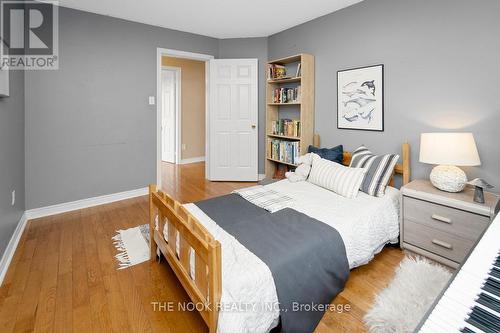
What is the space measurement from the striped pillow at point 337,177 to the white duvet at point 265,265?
65 millimetres

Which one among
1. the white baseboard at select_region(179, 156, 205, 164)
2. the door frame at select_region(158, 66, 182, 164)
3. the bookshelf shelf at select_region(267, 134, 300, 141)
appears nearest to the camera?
the bookshelf shelf at select_region(267, 134, 300, 141)

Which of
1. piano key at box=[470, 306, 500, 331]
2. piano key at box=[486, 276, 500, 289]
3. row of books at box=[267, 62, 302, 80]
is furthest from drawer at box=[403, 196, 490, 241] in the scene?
row of books at box=[267, 62, 302, 80]

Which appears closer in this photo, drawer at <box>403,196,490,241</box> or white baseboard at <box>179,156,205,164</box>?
drawer at <box>403,196,490,241</box>

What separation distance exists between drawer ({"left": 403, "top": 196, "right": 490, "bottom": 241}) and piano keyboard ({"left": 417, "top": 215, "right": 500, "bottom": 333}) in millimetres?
1374

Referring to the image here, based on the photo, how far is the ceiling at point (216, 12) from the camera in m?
3.10

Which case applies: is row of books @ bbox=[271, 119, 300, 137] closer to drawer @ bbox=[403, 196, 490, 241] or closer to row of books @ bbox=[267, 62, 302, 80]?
row of books @ bbox=[267, 62, 302, 80]

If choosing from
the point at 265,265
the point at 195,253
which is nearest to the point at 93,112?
the point at 195,253

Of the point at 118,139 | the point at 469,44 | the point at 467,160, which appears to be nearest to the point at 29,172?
the point at 118,139

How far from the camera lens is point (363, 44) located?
304cm

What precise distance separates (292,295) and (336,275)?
44 cm

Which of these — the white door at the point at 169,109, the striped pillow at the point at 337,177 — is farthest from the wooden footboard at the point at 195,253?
the white door at the point at 169,109

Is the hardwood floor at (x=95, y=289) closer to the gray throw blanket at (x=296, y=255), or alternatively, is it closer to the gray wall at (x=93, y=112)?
the gray throw blanket at (x=296, y=255)

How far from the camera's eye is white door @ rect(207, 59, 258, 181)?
4.49m

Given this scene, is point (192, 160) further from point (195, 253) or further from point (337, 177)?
point (195, 253)
